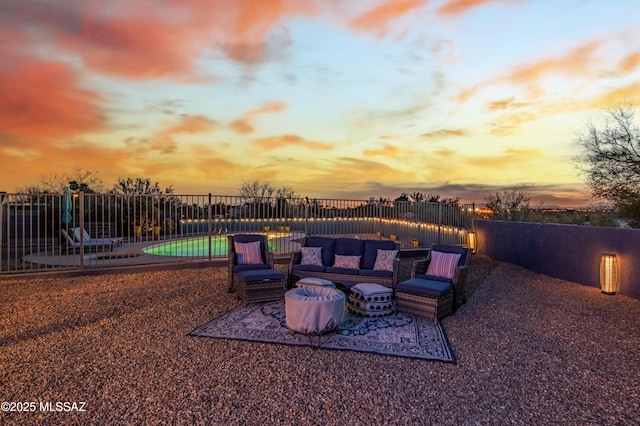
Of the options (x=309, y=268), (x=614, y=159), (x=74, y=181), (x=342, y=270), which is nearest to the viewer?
(x=342, y=270)

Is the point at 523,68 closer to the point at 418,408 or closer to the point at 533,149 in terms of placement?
the point at 533,149

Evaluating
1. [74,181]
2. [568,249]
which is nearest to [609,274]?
[568,249]

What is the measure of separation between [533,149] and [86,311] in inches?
547

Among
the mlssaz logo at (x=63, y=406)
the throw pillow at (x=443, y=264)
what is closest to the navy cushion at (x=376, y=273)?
the throw pillow at (x=443, y=264)

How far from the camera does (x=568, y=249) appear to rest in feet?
25.0

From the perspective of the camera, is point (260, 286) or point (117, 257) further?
point (117, 257)

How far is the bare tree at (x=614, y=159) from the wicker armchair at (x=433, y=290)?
30.0 ft

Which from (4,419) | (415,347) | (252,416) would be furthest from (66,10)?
(415,347)

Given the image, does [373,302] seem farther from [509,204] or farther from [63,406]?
[509,204]

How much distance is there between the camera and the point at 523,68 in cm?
842

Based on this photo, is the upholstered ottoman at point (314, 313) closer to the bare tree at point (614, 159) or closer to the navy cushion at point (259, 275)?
the navy cushion at point (259, 275)

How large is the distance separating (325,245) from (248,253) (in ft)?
4.81

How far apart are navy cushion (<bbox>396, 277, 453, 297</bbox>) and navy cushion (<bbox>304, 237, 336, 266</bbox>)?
6.00 feet

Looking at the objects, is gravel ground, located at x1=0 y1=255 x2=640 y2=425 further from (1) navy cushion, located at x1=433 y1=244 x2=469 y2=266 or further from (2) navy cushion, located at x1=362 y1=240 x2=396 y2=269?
(2) navy cushion, located at x1=362 y1=240 x2=396 y2=269
